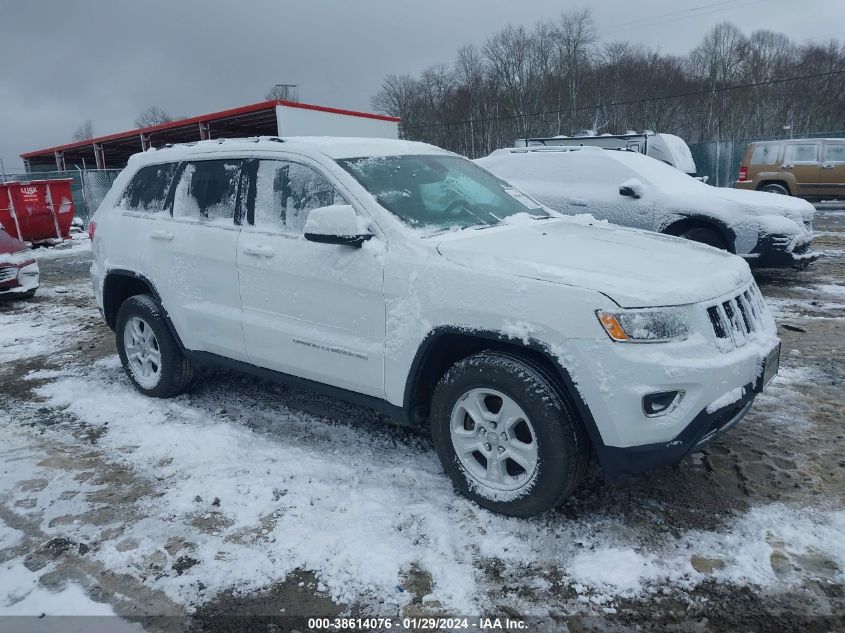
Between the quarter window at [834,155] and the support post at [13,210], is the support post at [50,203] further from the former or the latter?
the quarter window at [834,155]

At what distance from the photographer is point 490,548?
2.82m

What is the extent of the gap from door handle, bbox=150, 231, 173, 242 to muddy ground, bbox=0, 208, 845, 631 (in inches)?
48.1

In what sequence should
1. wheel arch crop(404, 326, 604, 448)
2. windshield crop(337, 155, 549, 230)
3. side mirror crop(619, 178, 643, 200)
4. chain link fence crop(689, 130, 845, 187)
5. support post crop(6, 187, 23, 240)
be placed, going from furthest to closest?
chain link fence crop(689, 130, 845, 187)
support post crop(6, 187, 23, 240)
side mirror crop(619, 178, 643, 200)
windshield crop(337, 155, 549, 230)
wheel arch crop(404, 326, 604, 448)

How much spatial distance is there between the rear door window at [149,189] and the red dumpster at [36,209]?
12.7 metres

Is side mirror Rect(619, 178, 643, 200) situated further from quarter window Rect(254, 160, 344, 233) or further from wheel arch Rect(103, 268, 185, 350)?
wheel arch Rect(103, 268, 185, 350)

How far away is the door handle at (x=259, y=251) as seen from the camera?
12.3ft

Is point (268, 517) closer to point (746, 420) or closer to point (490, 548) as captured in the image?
point (490, 548)

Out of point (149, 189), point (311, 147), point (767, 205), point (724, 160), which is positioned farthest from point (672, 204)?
point (724, 160)

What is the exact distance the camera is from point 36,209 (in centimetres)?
1571

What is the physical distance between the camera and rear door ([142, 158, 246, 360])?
4.02 metres

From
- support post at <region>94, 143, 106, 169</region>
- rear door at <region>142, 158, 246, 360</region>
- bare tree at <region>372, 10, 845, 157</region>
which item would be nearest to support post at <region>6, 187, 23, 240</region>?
rear door at <region>142, 158, 246, 360</region>

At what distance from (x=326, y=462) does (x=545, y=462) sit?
1.42 metres

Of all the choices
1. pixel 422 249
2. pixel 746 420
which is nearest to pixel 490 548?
pixel 422 249

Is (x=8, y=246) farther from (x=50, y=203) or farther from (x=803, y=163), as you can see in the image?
(x=803, y=163)
